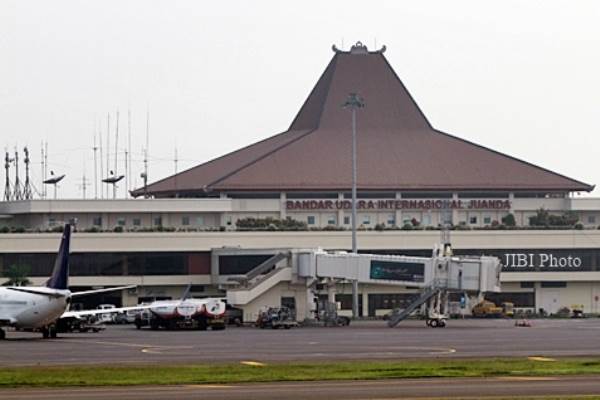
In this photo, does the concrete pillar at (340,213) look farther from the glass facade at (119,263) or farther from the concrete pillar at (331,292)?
the concrete pillar at (331,292)

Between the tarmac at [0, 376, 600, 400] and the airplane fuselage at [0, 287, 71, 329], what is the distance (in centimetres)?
3728

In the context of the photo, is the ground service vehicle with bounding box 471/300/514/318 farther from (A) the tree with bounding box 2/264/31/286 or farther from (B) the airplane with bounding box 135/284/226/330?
(A) the tree with bounding box 2/264/31/286

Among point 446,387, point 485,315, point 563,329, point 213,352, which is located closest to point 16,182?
point 485,315

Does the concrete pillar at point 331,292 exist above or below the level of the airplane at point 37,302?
above

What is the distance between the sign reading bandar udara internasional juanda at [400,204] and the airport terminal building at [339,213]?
0.13m

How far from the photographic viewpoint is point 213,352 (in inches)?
2613

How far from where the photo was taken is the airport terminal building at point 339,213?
128 m

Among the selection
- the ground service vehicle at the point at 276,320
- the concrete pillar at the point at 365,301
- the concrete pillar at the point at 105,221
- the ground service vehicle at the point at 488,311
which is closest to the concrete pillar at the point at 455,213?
the ground service vehicle at the point at 488,311

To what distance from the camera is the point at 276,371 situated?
51281 mm

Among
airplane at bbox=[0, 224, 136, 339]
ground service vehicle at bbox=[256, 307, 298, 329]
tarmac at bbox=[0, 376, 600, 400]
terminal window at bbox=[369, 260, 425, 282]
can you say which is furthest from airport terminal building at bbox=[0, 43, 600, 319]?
tarmac at bbox=[0, 376, 600, 400]

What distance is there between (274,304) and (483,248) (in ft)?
75.7

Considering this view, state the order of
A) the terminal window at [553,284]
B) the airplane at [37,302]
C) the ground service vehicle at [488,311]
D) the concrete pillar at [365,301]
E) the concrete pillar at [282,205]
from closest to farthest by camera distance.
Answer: the airplane at [37,302] → the ground service vehicle at [488,311] → the concrete pillar at [365,301] → the terminal window at [553,284] → the concrete pillar at [282,205]

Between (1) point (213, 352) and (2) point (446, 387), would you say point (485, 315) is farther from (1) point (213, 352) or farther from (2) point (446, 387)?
(2) point (446, 387)

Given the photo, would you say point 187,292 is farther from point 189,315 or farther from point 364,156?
point 364,156
